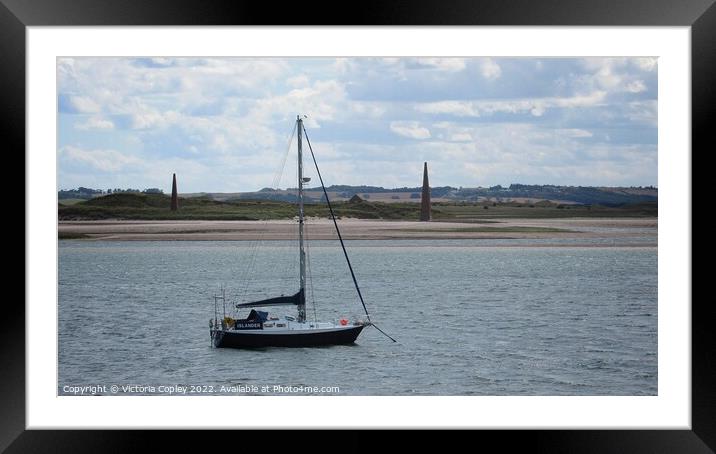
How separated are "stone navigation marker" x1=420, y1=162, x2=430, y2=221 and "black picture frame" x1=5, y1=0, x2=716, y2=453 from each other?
665 inches

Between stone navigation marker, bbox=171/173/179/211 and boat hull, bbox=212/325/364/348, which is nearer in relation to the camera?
boat hull, bbox=212/325/364/348

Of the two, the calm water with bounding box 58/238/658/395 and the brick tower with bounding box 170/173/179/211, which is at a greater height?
the brick tower with bounding box 170/173/179/211

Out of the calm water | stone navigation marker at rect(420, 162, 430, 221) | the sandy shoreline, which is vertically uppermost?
stone navigation marker at rect(420, 162, 430, 221)

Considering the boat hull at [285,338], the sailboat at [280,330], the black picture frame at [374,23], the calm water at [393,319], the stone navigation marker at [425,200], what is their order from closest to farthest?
the black picture frame at [374,23] → the calm water at [393,319] → the sailboat at [280,330] → the boat hull at [285,338] → the stone navigation marker at [425,200]

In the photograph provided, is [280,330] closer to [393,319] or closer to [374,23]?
[393,319]

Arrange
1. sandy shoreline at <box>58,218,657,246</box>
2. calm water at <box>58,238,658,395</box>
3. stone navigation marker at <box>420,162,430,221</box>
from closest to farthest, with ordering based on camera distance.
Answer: calm water at <box>58,238,658,395</box>, stone navigation marker at <box>420,162,430,221</box>, sandy shoreline at <box>58,218,657,246</box>

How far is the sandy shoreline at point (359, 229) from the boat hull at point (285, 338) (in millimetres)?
13106

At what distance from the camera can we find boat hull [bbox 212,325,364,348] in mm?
13953

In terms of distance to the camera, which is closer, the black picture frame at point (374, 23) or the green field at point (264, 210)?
the black picture frame at point (374, 23)

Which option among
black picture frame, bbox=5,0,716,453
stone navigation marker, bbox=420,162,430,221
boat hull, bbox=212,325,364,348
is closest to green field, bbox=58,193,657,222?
stone navigation marker, bbox=420,162,430,221

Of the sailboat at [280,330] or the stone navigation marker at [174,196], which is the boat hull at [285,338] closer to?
the sailboat at [280,330]

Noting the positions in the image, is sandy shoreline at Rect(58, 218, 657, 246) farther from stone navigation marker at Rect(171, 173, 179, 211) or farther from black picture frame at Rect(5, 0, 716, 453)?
black picture frame at Rect(5, 0, 716, 453)

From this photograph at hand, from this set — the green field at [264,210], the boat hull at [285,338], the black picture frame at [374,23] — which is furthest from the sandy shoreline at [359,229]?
the black picture frame at [374,23]

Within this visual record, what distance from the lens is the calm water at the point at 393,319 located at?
13.4 m
